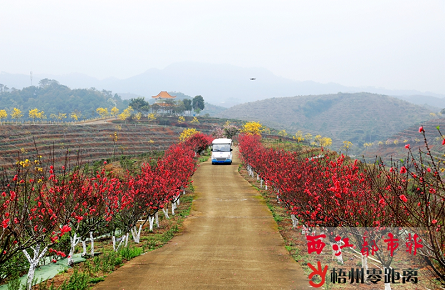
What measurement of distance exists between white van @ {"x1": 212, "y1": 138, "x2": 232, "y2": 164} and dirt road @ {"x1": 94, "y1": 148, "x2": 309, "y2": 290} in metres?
16.0

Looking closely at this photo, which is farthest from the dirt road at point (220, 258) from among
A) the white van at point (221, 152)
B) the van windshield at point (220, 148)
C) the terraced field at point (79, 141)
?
the terraced field at point (79, 141)

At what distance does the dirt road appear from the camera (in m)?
8.33

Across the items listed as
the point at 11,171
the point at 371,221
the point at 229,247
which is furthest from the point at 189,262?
the point at 11,171

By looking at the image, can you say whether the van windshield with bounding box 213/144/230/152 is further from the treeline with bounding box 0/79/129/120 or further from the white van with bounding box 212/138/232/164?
the treeline with bounding box 0/79/129/120

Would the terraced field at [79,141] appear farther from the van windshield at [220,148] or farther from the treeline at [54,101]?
the treeline at [54,101]

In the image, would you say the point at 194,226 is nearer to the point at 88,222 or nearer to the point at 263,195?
the point at 88,222

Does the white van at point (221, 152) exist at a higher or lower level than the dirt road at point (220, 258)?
higher

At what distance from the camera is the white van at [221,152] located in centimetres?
3588

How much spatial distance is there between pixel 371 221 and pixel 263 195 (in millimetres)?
15310

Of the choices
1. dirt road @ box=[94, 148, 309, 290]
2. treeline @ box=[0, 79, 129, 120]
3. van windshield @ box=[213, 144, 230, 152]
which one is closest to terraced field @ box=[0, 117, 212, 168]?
van windshield @ box=[213, 144, 230, 152]

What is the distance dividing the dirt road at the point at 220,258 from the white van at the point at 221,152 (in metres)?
16.0

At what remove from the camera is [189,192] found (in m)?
24.0

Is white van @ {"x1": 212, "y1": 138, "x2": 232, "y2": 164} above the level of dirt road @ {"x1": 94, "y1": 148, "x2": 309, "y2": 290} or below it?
above

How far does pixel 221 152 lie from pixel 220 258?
84.2ft
